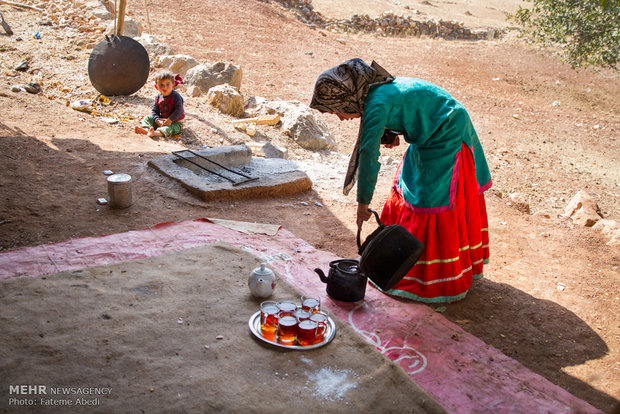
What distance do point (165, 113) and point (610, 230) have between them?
5138mm

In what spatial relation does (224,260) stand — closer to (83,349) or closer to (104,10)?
(83,349)

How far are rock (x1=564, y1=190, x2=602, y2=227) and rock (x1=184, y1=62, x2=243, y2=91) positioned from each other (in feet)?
18.1

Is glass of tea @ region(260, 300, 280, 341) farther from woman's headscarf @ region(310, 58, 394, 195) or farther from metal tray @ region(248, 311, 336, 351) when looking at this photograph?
woman's headscarf @ region(310, 58, 394, 195)

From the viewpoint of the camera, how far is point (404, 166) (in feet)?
11.0

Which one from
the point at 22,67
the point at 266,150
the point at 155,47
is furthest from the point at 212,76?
the point at 22,67

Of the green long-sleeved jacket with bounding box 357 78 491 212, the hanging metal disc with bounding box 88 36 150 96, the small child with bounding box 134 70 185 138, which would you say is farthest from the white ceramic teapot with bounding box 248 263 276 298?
the hanging metal disc with bounding box 88 36 150 96

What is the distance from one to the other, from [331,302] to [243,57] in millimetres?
9368

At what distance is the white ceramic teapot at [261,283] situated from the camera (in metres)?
2.82

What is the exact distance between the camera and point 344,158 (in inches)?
298

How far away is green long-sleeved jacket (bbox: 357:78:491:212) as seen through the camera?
2922 mm

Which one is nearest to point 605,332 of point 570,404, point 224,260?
point 570,404

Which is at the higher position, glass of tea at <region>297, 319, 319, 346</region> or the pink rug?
glass of tea at <region>297, 319, 319, 346</region>

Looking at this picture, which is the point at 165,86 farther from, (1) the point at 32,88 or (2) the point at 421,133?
(2) the point at 421,133

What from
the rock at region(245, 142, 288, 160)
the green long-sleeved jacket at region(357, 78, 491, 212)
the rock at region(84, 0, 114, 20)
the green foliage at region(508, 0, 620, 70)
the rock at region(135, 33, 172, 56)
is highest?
the green foliage at region(508, 0, 620, 70)
